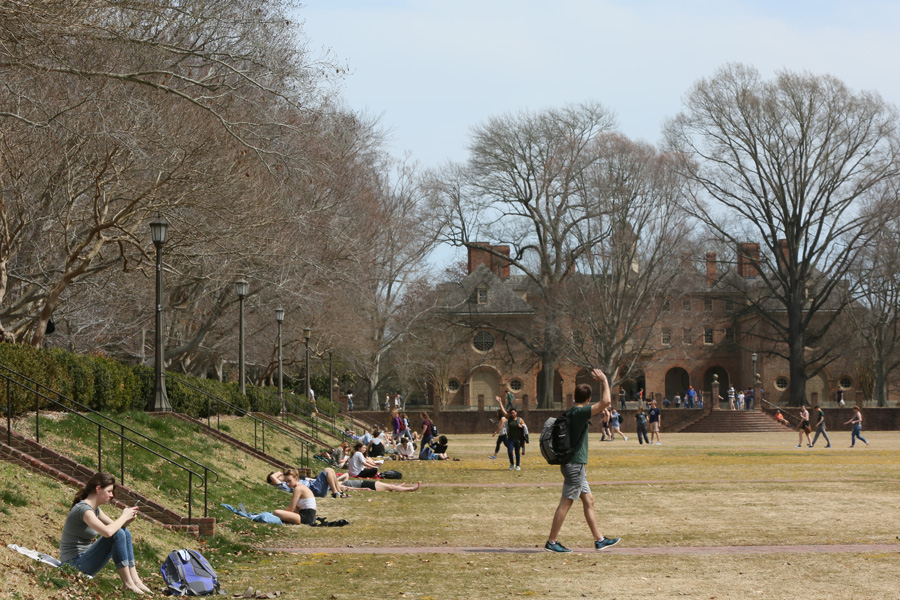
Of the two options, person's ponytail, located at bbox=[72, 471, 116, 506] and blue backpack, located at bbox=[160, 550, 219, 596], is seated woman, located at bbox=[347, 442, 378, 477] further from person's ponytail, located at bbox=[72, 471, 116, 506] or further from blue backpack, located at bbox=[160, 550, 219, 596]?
person's ponytail, located at bbox=[72, 471, 116, 506]

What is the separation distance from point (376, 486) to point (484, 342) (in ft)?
201

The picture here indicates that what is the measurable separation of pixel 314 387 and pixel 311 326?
76.3ft

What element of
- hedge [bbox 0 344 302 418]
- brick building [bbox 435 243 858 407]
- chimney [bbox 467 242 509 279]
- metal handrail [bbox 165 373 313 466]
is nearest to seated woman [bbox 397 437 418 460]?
metal handrail [bbox 165 373 313 466]

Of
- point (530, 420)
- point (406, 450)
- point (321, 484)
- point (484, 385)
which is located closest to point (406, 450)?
point (406, 450)

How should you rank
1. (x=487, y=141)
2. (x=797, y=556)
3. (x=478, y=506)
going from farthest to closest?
(x=487, y=141)
(x=478, y=506)
(x=797, y=556)

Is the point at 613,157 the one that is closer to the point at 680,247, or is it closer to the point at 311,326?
the point at 680,247

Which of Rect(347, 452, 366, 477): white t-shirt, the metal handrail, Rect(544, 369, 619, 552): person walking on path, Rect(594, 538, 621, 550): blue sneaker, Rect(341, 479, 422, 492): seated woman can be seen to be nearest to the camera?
Rect(544, 369, 619, 552): person walking on path

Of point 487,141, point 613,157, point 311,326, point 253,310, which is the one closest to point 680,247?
point 613,157

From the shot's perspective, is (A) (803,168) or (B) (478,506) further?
(A) (803,168)

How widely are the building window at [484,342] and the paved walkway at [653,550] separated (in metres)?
69.3

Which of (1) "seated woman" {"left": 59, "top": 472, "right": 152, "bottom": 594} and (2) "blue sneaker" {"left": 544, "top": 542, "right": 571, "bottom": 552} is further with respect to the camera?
(2) "blue sneaker" {"left": 544, "top": 542, "right": 571, "bottom": 552}

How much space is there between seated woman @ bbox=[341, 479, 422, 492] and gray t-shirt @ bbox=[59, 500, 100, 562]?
38.0 ft

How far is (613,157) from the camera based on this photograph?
5909 centimetres

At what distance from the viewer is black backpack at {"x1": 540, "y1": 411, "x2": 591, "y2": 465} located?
1174 cm
